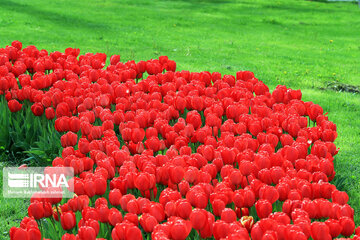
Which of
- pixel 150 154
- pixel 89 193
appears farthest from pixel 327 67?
pixel 89 193

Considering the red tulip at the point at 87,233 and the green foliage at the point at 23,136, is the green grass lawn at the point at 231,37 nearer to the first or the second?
the green foliage at the point at 23,136

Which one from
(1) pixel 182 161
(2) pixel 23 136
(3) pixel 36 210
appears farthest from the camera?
(2) pixel 23 136

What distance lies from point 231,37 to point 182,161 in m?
12.5

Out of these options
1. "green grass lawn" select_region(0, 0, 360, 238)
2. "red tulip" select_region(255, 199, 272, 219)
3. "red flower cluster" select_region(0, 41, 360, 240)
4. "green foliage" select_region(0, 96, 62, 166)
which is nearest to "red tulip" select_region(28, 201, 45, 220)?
"red flower cluster" select_region(0, 41, 360, 240)

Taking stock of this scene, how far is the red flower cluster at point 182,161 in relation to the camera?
319 centimetres

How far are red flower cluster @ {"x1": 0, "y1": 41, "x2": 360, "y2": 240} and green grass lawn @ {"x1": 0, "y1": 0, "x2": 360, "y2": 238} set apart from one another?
1170 mm

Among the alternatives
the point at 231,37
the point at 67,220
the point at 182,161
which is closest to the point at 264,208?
the point at 182,161

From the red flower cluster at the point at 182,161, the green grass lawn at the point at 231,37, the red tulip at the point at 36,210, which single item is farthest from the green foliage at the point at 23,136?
the red tulip at the point at 36,210

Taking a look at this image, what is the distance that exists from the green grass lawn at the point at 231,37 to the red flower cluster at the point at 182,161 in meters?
1.17

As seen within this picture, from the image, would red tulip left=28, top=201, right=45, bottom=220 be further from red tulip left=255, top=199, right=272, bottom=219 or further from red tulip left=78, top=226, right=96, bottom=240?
red tulip left=255, top=199, right=272, bottom=219

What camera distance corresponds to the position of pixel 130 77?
285 inches

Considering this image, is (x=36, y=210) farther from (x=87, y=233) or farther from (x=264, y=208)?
(x=264, y=208)

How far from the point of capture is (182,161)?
404 centimetres

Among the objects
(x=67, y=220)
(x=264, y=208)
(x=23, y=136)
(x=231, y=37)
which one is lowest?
(x=23, y=136)
